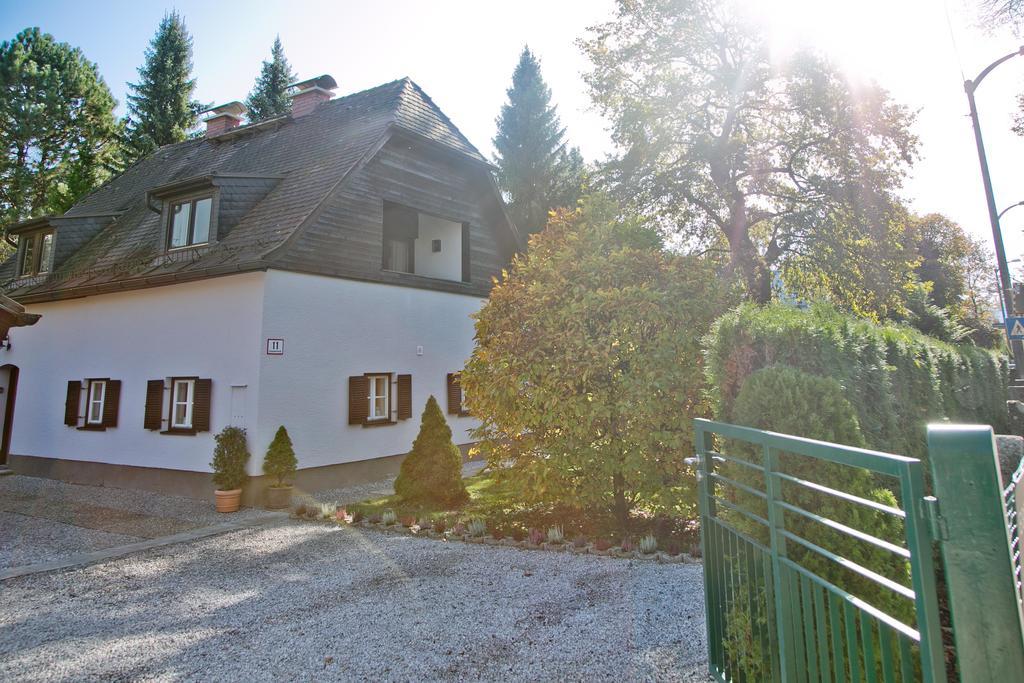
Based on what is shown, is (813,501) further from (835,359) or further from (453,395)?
(453,395)

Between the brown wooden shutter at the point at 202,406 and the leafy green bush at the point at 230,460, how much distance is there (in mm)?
884

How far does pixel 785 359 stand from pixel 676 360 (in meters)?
2.44

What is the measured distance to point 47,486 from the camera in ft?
39.8

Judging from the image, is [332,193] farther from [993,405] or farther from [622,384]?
[993,405]

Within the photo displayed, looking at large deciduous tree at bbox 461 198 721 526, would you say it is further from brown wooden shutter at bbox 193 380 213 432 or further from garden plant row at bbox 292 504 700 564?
brown wooden shutter at bbox 193 380 213 432

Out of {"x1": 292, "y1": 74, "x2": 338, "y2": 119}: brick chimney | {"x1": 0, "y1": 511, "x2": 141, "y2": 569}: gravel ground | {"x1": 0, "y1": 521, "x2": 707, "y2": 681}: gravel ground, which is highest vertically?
{"x1": 292, "y1": 74, "x2": 338, "y2": 119}: brick chimney

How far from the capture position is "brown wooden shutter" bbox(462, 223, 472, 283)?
1487cm

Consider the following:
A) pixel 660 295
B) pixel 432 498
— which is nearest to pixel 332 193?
pixel 432 498

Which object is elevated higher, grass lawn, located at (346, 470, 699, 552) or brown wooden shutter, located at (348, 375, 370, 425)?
brown wooden shutter, located at (348, 375, 370, 425)

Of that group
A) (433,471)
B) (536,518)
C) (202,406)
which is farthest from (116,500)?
(536,518)

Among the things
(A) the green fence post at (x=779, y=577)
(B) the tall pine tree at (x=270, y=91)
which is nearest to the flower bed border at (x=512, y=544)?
(A) the green fence post at (x=779, y=577)

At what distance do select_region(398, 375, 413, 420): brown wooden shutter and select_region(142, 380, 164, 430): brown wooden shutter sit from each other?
4.73 m

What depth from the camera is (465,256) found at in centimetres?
1502

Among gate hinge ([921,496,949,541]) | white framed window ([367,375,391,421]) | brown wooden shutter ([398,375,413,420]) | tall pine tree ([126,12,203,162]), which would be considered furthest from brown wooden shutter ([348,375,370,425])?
tall pine tree ([126,12,203,162])
